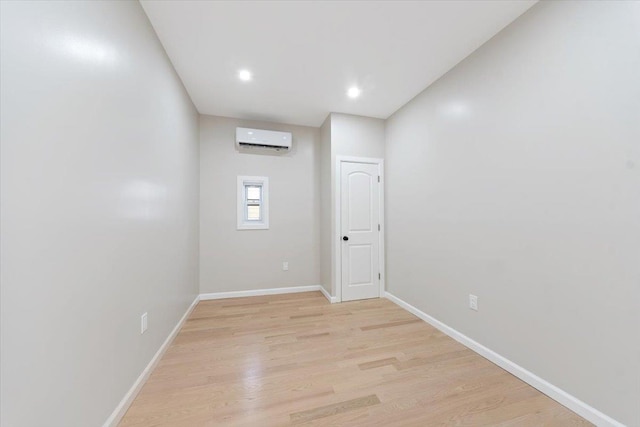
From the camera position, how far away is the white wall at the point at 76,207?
0.80m

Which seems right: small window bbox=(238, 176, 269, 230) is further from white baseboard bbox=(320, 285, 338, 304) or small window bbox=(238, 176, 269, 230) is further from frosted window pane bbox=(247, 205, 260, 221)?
white baseboard bbox=(320, 285, 338, 304)

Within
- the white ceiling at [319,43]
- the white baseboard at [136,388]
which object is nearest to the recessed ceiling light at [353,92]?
the white ceiling at [319,43]

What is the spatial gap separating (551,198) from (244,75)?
2892 millimetres

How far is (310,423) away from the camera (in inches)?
53.9

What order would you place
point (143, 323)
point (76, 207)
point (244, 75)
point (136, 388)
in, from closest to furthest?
point (76, 207) → point (136, 388) → point (143, 323) → point (244, 75)

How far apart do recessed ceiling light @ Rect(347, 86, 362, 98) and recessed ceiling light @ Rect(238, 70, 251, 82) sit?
1148mm

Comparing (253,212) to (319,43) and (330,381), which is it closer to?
(319,43)

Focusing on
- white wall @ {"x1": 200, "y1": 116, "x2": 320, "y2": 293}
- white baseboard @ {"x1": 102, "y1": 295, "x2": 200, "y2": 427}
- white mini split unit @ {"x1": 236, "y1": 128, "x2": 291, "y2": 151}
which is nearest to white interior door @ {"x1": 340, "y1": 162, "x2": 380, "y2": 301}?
white wall @ {"x1": 200, "y1": 116, "x2": 320, "y2": 293}

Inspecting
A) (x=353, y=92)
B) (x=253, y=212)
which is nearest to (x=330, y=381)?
(x=253, y=212)

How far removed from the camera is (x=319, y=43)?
2.03 m

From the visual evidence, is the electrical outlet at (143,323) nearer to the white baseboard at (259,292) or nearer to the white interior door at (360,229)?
the white baseboard at (259,292)

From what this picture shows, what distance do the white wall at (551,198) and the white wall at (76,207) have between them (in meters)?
2.71

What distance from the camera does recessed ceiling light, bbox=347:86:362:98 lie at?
2730mm

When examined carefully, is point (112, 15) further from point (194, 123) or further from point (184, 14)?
point (194, 123)
